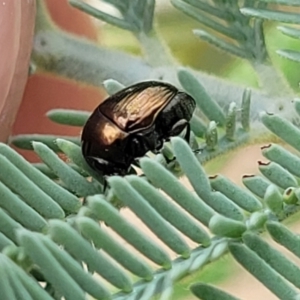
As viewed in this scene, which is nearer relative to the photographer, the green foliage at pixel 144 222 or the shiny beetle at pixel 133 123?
the green foliage at pixel 144 222

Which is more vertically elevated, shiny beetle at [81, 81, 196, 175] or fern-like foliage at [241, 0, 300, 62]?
fern-like foliage at [241, 0, 300, 62]

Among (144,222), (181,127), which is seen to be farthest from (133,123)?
(144,222)

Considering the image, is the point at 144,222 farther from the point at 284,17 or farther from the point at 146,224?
the point at 284,17

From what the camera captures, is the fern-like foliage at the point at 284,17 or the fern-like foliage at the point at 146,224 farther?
the fern-like foliage at the point at 284,17

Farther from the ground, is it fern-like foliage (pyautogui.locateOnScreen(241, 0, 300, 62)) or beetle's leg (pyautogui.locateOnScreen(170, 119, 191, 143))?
fern-like foliage (pyautogui.locateOnScreen(241, 0, 300, 62))

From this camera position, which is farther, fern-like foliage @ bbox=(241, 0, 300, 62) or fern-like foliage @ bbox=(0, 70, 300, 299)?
fern-like foliage @ bbox=(241, 0, 300, 62)

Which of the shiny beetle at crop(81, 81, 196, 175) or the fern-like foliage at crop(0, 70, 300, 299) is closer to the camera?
the fern-like foliage at crop(0, 70, 300, 299)

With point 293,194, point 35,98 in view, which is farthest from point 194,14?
point 35,98

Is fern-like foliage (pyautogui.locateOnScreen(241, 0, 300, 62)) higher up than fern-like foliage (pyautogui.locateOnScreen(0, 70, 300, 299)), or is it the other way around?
fern-like foliage (pyautogui.locateOnScreen(241, 0, 300, 62))

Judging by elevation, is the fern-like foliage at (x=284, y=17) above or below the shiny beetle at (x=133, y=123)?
above
